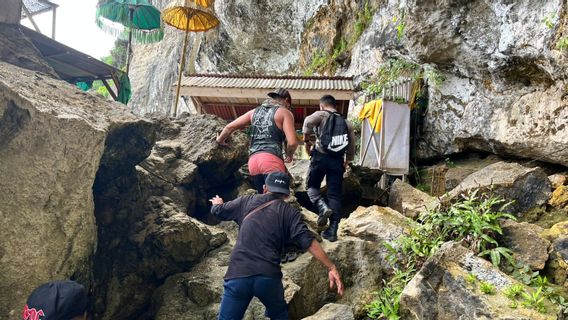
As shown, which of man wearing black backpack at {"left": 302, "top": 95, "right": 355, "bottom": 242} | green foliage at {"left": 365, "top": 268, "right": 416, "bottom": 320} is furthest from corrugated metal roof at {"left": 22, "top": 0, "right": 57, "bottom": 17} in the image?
green foliage at {"left": 365, "top": 268, "right": 416, "bottom": 320}

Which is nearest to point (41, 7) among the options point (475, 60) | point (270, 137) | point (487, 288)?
point (270, 137)

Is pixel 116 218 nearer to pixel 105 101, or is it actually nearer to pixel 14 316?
pixel 105 101

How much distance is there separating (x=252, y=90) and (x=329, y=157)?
563cm

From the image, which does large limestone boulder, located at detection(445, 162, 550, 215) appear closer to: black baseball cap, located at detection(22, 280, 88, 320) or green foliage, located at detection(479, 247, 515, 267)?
green foliage, located at detection(479, 247, 515, 267)

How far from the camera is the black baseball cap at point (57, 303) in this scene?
3260 millimetres

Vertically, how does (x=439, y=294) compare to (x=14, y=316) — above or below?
above

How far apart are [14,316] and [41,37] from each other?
588 cm

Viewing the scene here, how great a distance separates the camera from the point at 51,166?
16.6 ft

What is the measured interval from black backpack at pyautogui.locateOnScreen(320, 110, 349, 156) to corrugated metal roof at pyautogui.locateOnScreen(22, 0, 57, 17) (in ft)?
30.0

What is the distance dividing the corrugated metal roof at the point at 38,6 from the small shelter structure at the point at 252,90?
3.93 metres

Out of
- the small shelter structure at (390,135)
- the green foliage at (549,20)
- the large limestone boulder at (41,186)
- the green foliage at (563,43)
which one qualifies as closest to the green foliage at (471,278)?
the large limestone boulder at (41,186)

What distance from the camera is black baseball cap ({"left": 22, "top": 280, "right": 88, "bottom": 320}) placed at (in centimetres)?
326

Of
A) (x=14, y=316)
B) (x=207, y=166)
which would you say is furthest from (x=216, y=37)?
(x=14, y=316)

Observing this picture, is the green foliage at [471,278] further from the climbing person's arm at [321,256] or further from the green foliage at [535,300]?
the climbing person's arm at [321,256]
